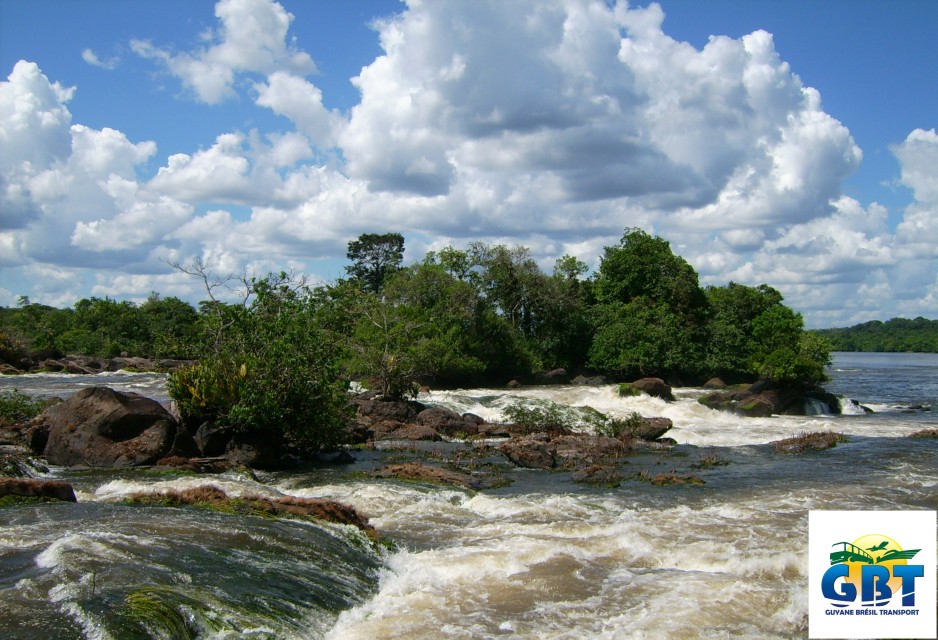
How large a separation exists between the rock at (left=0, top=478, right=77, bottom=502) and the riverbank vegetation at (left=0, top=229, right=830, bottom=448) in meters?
5.42

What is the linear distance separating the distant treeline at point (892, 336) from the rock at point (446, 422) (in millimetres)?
105198

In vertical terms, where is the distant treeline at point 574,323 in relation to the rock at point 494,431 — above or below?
above

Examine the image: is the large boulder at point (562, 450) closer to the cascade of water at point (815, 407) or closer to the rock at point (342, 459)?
the rock at point (342, 459)

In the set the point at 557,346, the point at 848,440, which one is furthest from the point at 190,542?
the point at 557,346

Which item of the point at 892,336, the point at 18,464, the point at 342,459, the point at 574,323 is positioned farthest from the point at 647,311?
the point at 892,336

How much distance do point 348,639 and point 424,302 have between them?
128 ft

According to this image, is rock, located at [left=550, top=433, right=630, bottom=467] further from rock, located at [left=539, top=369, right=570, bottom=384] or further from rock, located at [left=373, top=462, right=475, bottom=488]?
rock, located at [left=539, top=369, right=570, bottom=384]

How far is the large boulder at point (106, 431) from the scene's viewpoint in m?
15.8

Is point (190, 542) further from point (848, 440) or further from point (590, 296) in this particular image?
point (590, 296)

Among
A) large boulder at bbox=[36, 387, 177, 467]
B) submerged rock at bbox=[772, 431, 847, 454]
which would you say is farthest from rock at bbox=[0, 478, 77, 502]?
submerged rock at bbox=[772, 431, 847, 454]

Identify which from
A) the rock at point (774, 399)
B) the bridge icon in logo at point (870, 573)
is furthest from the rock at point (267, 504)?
the rock at point (774, 399)

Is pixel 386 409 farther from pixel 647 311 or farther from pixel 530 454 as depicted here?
pixel 647 311

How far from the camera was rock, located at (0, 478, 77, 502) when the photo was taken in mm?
10844

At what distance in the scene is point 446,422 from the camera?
81.6 ft
